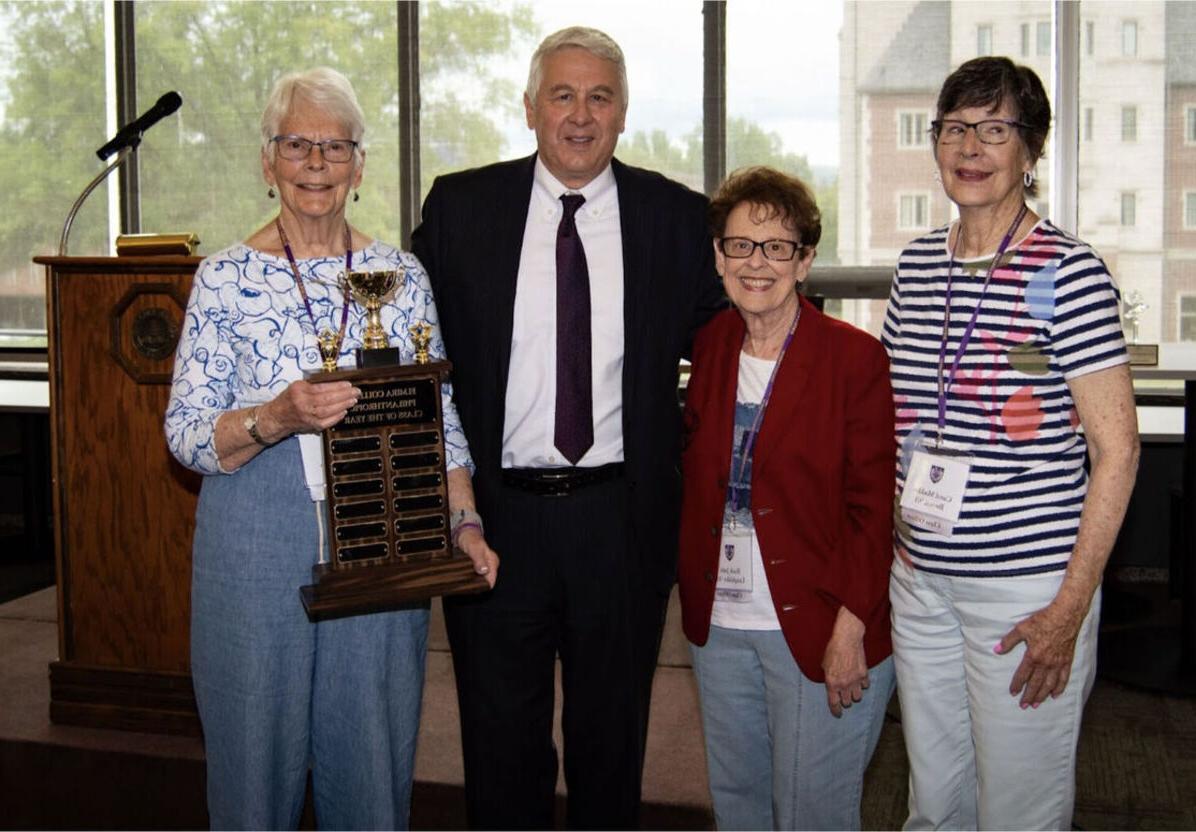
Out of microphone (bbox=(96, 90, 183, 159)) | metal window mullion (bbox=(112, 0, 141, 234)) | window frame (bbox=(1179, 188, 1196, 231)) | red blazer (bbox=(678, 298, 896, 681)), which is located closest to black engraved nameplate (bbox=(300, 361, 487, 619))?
red blazer (bbox=(678, 298, 896, 681))

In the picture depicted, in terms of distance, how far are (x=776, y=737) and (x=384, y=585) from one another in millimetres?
739

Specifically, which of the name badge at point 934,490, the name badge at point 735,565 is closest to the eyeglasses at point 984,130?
the name badge at point 934,490

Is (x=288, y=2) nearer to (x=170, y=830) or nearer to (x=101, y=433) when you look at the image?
(x=101, y=433)

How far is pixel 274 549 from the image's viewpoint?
1924mm

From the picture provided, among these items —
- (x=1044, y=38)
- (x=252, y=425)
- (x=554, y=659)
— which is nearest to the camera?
(x=252, y=425)

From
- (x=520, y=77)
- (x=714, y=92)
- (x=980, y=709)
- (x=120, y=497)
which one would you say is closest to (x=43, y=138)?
(x=520, y=77)

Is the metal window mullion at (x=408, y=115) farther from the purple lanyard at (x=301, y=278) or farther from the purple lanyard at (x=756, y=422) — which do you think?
the purple lanyard at (x=756, y=422)

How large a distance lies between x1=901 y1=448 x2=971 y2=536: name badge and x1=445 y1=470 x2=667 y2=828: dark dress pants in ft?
1.82

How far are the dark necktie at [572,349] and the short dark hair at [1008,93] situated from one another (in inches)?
29.4

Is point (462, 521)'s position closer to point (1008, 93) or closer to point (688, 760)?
point (1008, 93)

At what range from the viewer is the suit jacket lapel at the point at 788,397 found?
2.03 m

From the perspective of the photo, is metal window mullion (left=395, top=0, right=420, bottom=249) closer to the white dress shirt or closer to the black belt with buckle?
the white dress shirt

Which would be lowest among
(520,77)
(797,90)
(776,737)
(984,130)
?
(776,737)

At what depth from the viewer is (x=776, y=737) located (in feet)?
6.81
